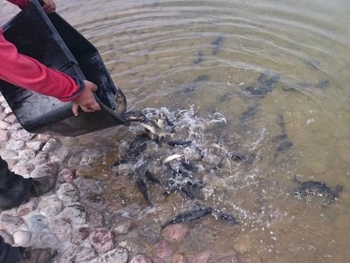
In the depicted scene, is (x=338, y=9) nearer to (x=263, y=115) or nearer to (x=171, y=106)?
(x=263, y=115)

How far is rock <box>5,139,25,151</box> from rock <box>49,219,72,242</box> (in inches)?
Result: 55.8

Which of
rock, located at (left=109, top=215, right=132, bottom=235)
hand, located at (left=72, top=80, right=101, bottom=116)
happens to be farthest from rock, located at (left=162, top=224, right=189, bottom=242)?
hand, located at (left=72, top=80, right=101, bottom=116)

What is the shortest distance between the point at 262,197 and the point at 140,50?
145 inches

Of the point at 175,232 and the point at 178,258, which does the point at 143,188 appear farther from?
the point at 178,258

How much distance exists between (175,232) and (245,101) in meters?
2.32

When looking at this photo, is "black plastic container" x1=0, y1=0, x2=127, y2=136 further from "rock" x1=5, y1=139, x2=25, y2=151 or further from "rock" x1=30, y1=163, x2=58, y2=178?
"rock" x1=5, y1=139, x2=25, y2=151

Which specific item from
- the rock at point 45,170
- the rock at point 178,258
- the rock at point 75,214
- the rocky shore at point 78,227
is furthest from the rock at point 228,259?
the rock at point 45,170

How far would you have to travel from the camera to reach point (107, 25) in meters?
7.83

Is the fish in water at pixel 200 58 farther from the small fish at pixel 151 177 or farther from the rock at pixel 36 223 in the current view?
the rock at pixel 36 223

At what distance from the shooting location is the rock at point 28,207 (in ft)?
14.8

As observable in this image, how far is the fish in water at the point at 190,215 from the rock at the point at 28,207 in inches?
58.2

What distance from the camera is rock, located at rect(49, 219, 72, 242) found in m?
4.23

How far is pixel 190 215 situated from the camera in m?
4.37

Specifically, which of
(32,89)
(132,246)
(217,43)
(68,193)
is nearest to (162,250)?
(132,246)
